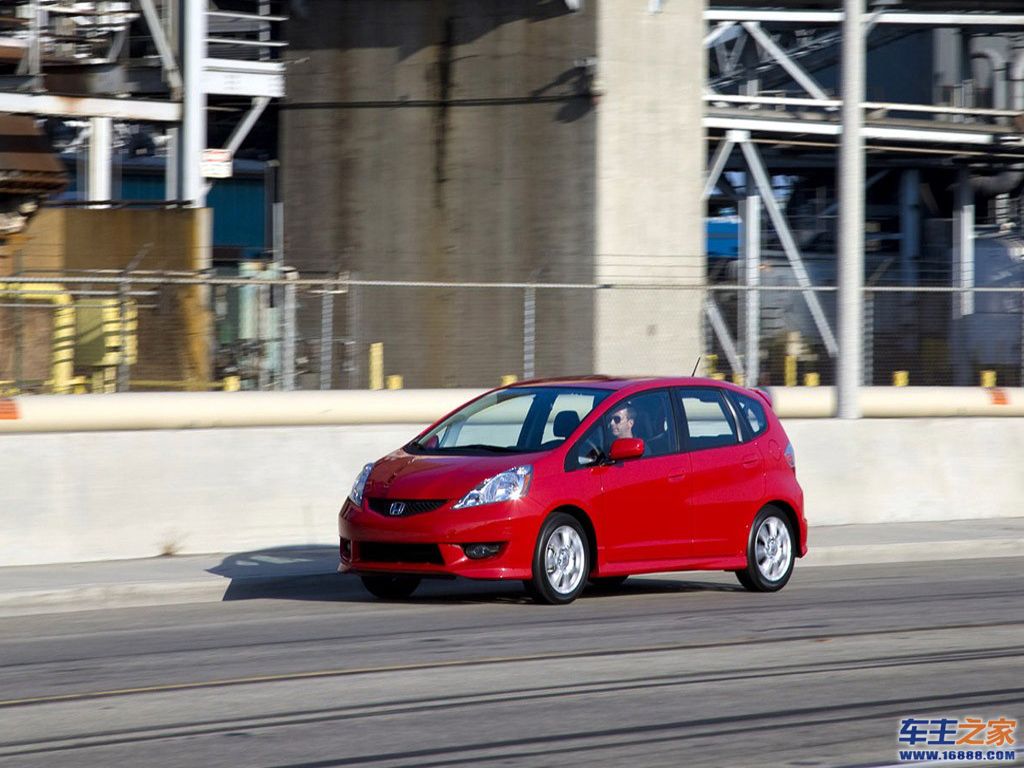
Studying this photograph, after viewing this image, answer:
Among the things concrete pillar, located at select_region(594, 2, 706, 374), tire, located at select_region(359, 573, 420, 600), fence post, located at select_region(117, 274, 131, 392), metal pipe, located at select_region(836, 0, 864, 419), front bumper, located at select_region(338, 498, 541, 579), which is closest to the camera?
front bumper, located at select_region(338, 498, 541, 579)

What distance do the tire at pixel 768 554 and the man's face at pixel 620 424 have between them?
4.52 ft

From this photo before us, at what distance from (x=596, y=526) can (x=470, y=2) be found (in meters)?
15.1

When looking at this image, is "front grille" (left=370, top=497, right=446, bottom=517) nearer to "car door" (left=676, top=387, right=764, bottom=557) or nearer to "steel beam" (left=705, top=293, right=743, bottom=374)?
"car door" (left=676, top=387, right=764, bottom=557)

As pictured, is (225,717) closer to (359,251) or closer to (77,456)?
(77,456)

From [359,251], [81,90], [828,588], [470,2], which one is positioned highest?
[470,2]

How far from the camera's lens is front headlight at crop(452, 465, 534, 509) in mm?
11258

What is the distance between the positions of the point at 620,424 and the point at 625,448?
1.07 feet

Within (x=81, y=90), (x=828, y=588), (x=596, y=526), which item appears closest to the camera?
(x=596, y=526)

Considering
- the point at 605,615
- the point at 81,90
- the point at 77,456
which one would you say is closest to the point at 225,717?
the point at 605,615

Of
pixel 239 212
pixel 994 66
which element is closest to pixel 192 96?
pixel 994 66

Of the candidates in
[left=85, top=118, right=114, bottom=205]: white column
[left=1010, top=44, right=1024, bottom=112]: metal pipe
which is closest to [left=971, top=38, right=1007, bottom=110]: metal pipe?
[left=1010, top=44, right=1024, bottom=112]: metal pipe

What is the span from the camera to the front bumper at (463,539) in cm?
1120

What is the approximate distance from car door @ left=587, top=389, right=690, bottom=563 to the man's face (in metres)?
0.03

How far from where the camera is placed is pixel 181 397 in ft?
48.2
